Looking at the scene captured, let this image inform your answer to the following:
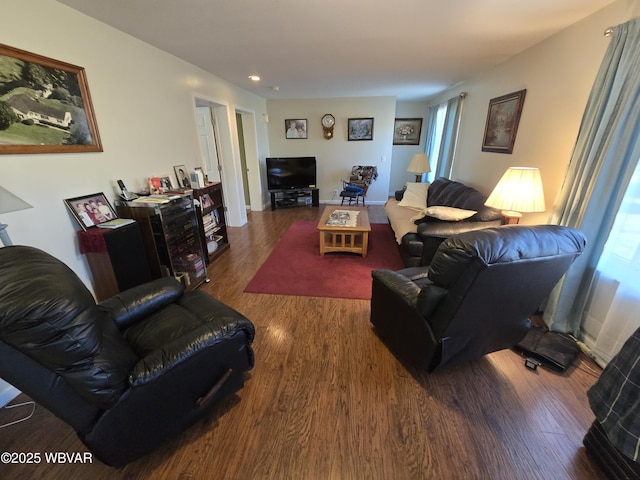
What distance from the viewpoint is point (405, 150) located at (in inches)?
263

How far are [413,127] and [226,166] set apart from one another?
189 inches

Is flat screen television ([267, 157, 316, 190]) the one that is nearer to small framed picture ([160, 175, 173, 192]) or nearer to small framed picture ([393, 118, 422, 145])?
small framed picture ([393, 118, 422, 145])

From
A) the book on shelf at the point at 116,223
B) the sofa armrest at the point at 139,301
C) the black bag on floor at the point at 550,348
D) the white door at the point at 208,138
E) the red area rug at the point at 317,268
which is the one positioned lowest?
the red area rug at the point at 317,268

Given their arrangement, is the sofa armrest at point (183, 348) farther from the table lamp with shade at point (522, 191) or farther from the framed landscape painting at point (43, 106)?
the table lamp with shade at point (522, 191)

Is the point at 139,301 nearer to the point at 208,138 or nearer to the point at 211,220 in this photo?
the point at 211,220

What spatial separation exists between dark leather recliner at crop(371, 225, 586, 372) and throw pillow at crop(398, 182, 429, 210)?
260 centimetres

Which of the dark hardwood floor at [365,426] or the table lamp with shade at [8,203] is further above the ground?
the table lamp with shade at [8,203]

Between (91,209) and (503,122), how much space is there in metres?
4.15

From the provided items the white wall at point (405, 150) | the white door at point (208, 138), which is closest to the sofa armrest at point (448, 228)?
the white door at point (208, 138)

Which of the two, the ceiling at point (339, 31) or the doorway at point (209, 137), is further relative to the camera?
the doorway at point (209, 137)

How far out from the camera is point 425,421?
1.40 m

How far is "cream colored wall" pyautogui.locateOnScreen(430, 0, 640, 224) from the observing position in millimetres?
1862

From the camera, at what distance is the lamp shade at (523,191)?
1927mm

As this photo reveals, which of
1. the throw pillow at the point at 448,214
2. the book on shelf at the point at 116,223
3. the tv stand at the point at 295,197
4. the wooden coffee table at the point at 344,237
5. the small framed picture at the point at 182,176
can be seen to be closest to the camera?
the book on shelf at the point at 116,223
